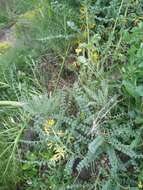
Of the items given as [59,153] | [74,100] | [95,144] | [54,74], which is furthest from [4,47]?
[95,144]

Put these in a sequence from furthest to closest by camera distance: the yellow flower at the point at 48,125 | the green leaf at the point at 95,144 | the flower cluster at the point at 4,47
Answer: the flower cluster at the point at 4,47 → the yellow flower at the point at 48,125 → the green leaf at the point at 95,144

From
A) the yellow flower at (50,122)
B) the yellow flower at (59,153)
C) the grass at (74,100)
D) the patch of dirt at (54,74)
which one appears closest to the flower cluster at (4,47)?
the grass at (74,100)

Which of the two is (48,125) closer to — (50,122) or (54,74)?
(50,122)

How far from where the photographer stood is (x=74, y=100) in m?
2.58

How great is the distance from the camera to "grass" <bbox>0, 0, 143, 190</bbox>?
2.33m

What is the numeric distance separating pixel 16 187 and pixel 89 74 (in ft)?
2.66

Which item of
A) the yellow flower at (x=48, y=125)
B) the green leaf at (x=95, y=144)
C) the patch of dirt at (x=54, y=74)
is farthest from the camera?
the patch of dirt at (x=54, y=74)

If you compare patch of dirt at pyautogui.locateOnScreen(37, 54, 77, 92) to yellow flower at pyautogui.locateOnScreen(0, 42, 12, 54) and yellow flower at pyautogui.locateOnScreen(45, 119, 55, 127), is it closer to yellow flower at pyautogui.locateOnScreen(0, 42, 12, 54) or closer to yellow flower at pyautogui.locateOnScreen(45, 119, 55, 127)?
yellow flower at pyautogui.locateOnScreen(45, 119, 55, 127)

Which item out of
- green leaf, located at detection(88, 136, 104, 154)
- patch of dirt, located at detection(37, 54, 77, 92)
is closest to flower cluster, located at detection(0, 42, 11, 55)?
patch of dirt, located at detection(37, 54, 77, 92)

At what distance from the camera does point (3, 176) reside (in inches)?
104

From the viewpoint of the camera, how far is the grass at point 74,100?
233cm

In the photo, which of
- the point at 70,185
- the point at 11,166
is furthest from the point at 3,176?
the point at 70,185

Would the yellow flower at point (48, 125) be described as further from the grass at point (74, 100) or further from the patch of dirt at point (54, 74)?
the patch of dirt at point (54, 74)

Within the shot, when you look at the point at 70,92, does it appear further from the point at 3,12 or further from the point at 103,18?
the point at 3,12
